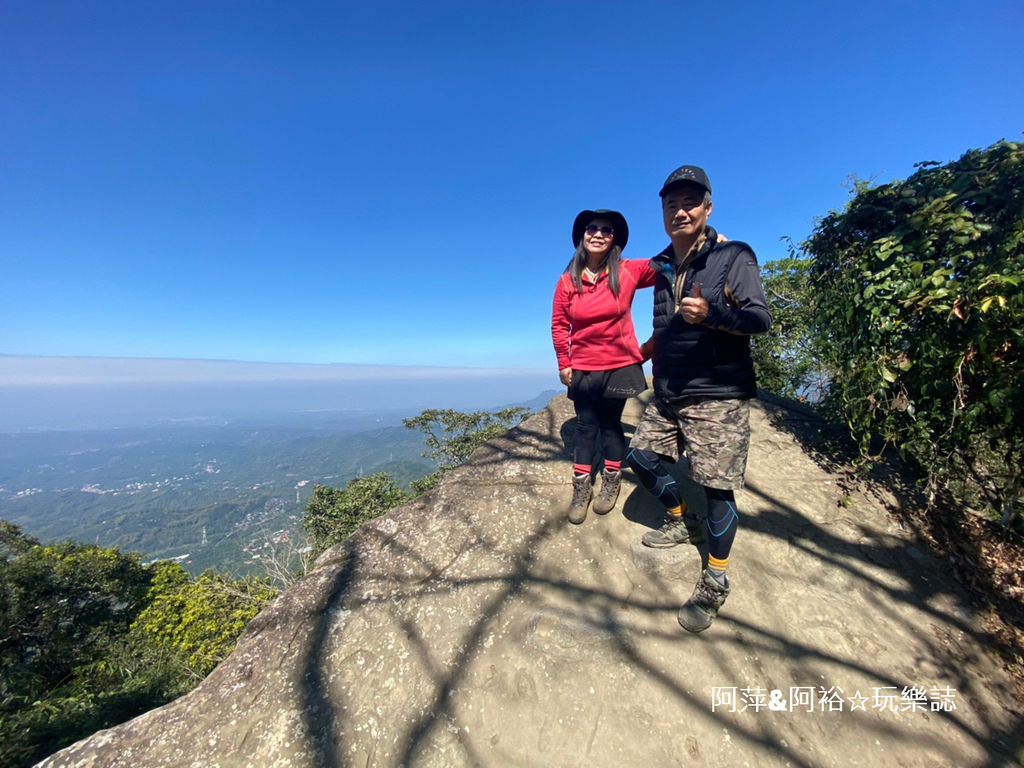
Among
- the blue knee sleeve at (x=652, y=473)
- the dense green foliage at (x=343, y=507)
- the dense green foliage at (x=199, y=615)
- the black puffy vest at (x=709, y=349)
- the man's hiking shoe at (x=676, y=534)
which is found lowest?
the dense green foliage at (x=199, y=615)

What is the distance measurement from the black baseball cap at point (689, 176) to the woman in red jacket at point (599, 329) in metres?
0.68

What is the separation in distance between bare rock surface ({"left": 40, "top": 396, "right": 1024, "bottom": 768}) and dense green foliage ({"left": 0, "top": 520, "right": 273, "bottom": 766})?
27.3 ft

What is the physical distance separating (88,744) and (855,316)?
19.2 ft

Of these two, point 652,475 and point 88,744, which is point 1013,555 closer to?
point 652,475

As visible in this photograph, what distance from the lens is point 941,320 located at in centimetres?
280

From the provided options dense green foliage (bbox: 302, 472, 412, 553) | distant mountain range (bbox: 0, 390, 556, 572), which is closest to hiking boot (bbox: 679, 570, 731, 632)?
dense green foliage (bbox: 302, 472, 412, 553)

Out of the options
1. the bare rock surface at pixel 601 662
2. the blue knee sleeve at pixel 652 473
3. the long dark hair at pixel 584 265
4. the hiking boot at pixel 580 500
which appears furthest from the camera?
the hiking boot at pixel 580 500

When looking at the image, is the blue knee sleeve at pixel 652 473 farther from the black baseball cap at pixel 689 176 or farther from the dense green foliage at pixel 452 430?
the dense green foliage at pixel 452 430

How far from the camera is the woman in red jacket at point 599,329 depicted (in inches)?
127

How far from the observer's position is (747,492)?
12.7ft

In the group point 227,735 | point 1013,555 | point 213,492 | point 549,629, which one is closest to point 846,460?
point 1013,555

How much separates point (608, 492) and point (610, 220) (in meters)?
2.35

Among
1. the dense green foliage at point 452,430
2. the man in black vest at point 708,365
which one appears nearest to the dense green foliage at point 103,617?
the dense green foliage at point 452,430

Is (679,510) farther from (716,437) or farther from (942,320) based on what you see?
(942,320)
